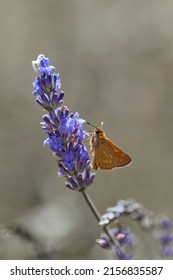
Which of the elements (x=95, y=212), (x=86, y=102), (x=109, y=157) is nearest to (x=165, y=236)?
(x=109, y=157)

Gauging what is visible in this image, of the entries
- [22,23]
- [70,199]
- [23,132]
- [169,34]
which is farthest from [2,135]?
[169,34]

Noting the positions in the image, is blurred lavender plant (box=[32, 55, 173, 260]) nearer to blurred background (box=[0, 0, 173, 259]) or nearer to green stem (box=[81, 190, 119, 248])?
green stem (box=[81, 190, 119, 248])

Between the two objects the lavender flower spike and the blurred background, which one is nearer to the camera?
the lavender flower spike

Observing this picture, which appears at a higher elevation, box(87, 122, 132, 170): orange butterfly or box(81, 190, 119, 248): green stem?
box(87, 122, 132, 170): orange butterfly

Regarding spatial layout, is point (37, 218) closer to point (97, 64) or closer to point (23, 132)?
point (23, 132)

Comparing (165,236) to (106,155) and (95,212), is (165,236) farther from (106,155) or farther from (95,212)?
(95,212)

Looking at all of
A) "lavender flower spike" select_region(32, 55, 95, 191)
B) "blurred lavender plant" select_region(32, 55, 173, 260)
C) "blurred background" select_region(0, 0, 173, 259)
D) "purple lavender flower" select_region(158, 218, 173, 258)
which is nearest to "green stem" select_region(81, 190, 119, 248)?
"blurred lavender plant" select_region(32, 55, 173, 260)

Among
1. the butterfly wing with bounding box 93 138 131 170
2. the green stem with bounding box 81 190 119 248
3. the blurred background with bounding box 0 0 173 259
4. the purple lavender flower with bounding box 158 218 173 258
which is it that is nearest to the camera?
the green stem with bounding box 81 190 119 248
